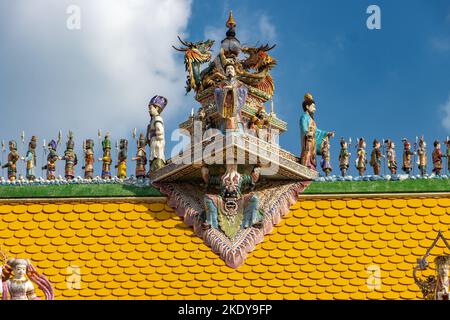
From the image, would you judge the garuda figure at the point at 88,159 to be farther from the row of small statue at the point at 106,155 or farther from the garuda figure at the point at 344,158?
the garuda figure at the point at 344,158

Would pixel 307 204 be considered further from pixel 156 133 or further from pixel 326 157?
pixel 156 133

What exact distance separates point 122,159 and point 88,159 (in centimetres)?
77

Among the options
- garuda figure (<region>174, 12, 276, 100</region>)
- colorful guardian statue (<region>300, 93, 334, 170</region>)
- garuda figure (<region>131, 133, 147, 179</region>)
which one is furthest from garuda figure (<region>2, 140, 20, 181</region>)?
colorful guardian statue (<region>300, 93, 334, 170</region>)

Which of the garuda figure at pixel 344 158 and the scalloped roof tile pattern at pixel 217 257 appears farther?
the garuda figure at pixel 344 158

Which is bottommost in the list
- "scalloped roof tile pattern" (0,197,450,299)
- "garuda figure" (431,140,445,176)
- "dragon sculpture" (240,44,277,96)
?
"scalloped roof tile pattern" (0,197,450,299)

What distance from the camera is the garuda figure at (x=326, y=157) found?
27.6 metres

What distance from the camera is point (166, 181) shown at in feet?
88.9

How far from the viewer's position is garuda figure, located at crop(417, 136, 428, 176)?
27797 mm

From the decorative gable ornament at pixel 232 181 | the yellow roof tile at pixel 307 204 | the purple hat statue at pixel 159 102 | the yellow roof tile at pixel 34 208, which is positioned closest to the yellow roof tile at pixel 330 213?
the yellow roof tile at pixel 307 204

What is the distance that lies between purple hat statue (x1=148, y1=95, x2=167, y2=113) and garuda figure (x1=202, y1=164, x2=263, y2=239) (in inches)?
82.1

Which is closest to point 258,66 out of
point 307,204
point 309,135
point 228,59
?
point 228,59

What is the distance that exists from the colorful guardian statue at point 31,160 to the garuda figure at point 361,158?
7178mm

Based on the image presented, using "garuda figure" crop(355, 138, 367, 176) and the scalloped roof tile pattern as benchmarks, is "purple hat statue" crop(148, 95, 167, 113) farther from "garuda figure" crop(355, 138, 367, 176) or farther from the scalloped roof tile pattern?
"garuda figure" crop(355, 138, 367, 176)

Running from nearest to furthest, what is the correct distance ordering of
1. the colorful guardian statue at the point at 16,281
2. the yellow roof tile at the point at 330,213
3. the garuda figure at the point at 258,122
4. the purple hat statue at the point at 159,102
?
the colorful guardian statue at the point at 16,281
the yellow roof tile at the point at 330,213
the purple hat statue at the point at 159,102
the garuda figure at the point at 258,122
